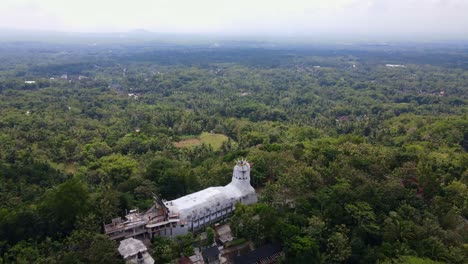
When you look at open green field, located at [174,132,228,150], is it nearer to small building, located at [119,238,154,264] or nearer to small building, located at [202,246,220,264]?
small building, located at [202,246,220,264]

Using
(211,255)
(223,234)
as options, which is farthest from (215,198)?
(211,255)

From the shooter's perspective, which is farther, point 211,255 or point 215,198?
point 215,198

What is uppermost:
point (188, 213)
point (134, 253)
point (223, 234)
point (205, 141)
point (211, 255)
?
point (188, 213)

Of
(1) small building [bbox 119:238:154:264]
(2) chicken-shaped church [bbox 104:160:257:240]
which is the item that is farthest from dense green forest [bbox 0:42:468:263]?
(2) chicken-shaped church [bbox 104:160:257:240]

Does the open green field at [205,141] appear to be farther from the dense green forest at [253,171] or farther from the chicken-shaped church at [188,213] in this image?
the chicken-shaped church at [188,213]

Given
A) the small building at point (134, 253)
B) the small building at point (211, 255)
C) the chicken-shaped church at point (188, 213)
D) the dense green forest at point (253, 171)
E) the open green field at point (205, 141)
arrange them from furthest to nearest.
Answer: the open green field at point (205, 141)
the chicken-shaped church at point (188, 213)
the dense green forest at point (253, 171)
the small building at point (211, 255)
the small building at point (134, 253)

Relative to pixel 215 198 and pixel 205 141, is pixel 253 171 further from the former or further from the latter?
pixel 205 141

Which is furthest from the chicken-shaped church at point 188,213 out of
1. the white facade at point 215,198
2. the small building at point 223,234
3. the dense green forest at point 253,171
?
the dense green forest at point 253,171
